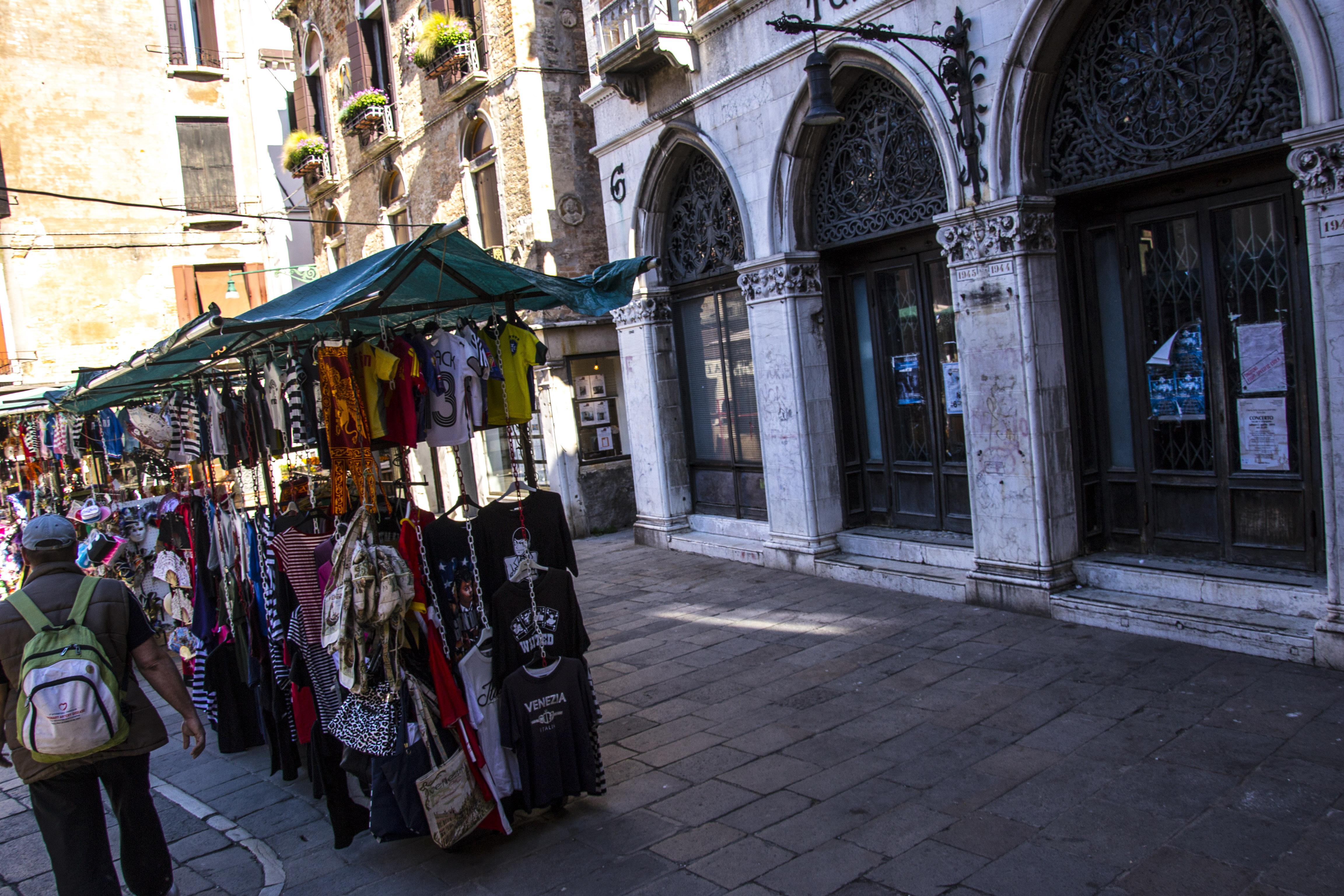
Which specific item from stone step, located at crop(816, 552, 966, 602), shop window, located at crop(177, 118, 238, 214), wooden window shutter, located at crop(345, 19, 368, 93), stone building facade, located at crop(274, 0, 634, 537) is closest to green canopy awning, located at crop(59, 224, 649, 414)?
stone step, located at crop(816, 552, 966, 602)

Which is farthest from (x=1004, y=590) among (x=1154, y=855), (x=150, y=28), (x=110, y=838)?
(x=150, y=28)

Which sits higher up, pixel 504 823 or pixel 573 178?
pixel 573 178

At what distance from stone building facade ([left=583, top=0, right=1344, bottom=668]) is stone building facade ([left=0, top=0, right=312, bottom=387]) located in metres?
15.0

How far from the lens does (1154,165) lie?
6395mm

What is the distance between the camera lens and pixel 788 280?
9.20 m

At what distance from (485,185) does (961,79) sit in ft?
31.7

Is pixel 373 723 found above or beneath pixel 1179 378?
beneath

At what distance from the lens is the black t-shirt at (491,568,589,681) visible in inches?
185

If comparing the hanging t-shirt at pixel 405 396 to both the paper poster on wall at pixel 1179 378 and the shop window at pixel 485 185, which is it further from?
the shop window at pixel 485 185

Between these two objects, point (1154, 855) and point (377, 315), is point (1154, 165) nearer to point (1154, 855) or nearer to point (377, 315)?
point (1154, 855)

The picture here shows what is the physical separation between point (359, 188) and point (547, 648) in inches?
687

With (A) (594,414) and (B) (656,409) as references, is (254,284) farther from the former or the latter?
(B) (656,409)

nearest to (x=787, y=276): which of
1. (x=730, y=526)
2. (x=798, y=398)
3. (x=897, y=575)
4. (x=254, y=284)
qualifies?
(x=798, y=398)

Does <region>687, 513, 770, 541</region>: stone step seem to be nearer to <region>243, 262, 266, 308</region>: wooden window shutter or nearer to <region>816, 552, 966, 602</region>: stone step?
<region>816, 552, 966, 602</region>: stone step
